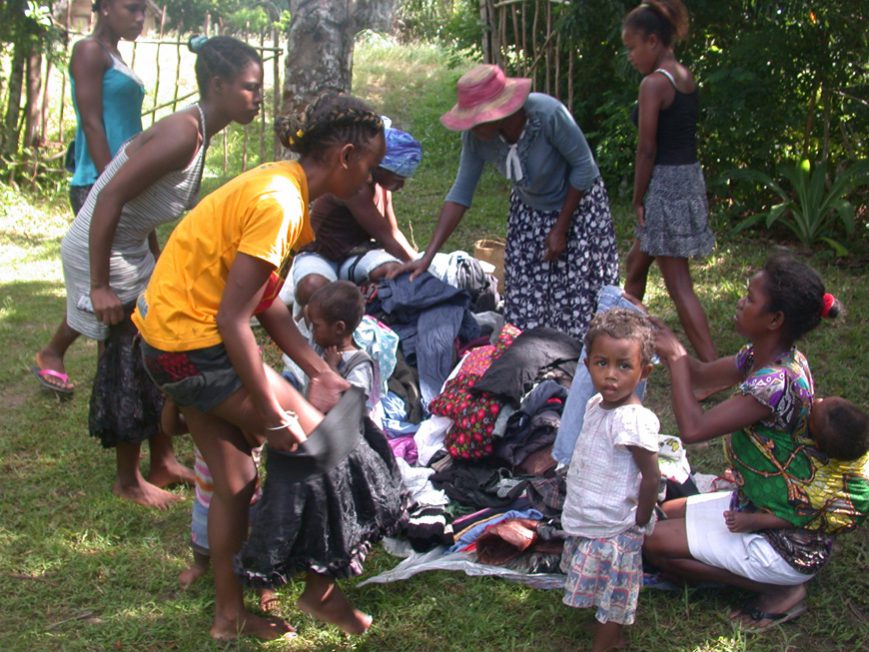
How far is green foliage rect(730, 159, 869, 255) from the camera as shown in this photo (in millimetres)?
6531

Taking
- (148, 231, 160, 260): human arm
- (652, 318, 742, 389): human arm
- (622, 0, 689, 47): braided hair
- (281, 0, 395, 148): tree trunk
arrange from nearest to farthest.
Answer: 1. (652, 318, 742, 389): human arm
2. (148, 231, 160, 260): human arm
3. (622, 0, 689, 47): braided hair
4. (281, 0, 395, 148): tree trunk

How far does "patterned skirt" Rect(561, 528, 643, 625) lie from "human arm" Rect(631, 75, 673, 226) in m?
2.47

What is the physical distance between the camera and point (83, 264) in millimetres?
3789

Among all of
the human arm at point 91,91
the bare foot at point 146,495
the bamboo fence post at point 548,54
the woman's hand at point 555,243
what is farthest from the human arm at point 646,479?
the bamboo fence post at point 548,54

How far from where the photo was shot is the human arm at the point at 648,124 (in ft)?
15.3

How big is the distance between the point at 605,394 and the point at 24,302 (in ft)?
17.0

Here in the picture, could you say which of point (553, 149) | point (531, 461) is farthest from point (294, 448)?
point (553, 149)

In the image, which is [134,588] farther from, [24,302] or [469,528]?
[24,302]

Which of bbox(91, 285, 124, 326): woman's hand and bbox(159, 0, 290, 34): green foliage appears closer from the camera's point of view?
A: bbox(91, 285, 124, 326): woman's hand

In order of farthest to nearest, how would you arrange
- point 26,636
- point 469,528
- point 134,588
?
point 469,528 → point 134,588 → point 26,636

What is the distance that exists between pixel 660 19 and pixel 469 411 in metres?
2.24

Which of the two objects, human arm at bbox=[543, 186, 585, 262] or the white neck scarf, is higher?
the white neck scarf

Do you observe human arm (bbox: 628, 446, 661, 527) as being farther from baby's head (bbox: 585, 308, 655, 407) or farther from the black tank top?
the black tank top

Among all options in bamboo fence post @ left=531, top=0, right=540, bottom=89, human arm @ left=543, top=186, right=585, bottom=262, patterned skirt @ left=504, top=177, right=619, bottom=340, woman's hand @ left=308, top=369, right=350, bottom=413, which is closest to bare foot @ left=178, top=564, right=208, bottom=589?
woman's hand @ left=308, top=369, right=350, bottom=413
